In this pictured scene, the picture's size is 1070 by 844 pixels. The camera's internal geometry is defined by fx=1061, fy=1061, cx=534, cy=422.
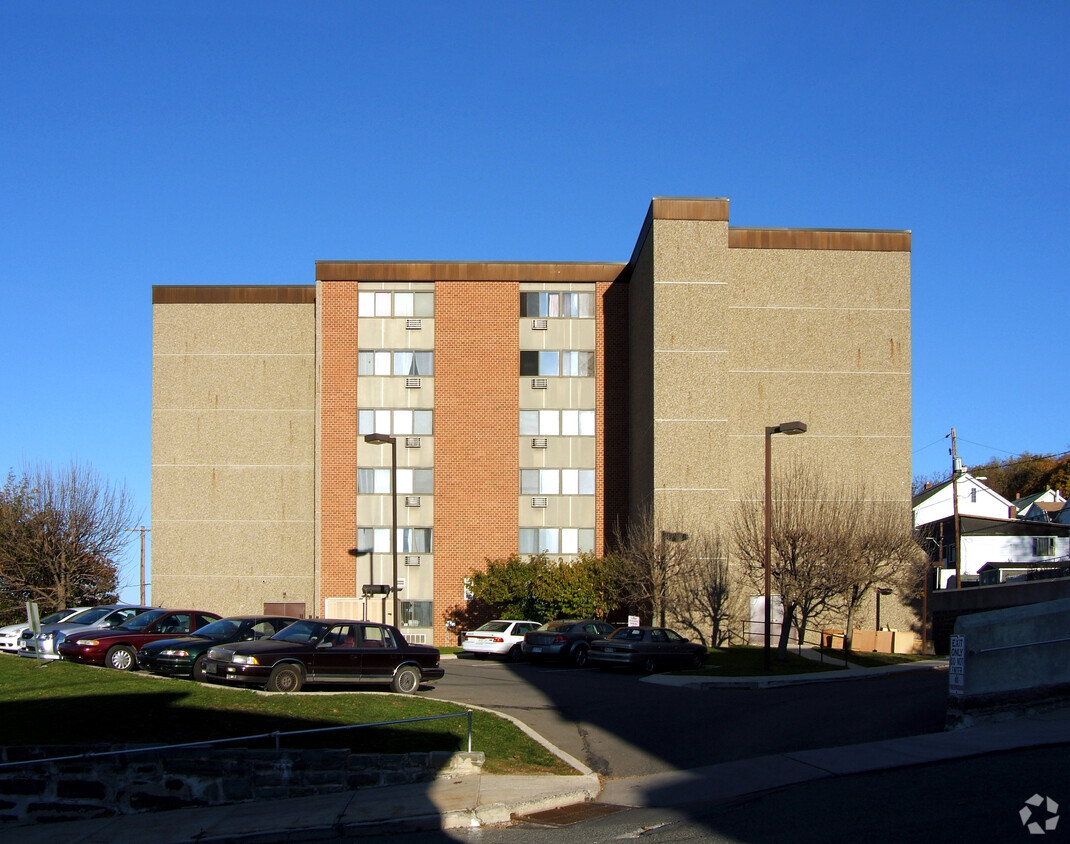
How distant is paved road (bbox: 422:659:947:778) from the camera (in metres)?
15.5

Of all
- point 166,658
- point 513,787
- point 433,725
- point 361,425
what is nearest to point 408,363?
point 361,425

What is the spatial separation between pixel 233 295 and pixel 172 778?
38.9 m

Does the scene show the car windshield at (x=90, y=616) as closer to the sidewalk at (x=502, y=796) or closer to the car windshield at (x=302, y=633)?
the car windshield at (x=302, y=633)

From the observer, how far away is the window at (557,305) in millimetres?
48000

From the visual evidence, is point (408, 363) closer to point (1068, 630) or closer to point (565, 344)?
point (565, 344)

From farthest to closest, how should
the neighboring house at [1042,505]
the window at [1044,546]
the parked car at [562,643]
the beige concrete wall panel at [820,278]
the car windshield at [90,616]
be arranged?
the neighboring house at [1042,505]
the window at [1044,546]
the beige concrete wall panel at [820,278]
the parked car at [562,643]
the car windshield at [90,616]

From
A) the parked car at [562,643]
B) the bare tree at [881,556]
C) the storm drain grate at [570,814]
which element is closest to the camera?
the storm drain grate at [570,814]

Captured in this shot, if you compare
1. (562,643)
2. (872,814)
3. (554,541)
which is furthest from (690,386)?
(872,814)

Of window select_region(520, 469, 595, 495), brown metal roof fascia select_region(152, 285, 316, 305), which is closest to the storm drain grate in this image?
window select_region(520, 469, 595, 495)

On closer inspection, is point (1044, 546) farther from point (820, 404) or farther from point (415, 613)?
point (415, 613)

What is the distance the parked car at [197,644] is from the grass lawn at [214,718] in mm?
2138

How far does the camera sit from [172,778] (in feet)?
40.4

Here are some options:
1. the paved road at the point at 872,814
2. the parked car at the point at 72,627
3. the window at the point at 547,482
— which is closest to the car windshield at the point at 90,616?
the parked car at the point at 72,627

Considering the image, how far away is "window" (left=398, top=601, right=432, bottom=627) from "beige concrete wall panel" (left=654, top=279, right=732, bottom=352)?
51.0 feet
